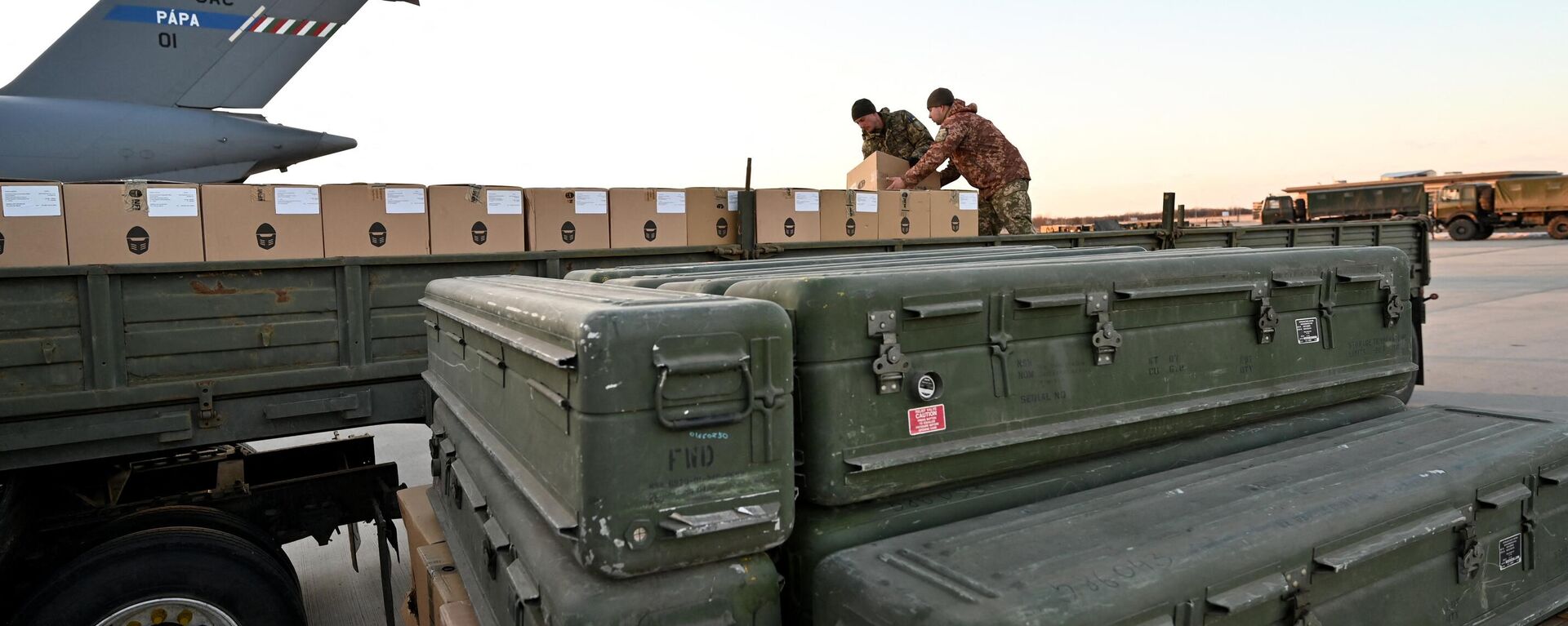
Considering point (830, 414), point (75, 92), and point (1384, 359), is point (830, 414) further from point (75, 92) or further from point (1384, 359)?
point (75, 92)

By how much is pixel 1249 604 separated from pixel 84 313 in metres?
4.06

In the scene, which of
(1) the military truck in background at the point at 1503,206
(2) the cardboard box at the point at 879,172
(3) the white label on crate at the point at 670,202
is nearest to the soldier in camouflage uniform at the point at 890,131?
(2) the cardboard box at the point at 879,172

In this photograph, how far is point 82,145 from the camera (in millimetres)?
6676

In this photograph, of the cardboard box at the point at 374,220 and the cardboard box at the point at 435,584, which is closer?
the cardboard box at the point at 435,584

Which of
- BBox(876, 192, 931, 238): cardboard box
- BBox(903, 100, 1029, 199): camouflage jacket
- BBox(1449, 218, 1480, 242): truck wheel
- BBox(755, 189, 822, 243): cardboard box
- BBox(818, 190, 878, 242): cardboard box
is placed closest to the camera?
BBox(755, 189, 822, 243): cardboard box

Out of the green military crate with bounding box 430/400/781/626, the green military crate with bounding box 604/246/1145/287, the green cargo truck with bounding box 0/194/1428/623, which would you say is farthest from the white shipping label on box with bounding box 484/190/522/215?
the green military crate with bounding box 430/400/781/626

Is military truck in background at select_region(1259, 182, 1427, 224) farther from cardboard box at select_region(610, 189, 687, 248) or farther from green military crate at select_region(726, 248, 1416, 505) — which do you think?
green military crate at select_region(726, 248, 1416, 505)

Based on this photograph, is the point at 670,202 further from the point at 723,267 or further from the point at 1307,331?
the point at 1307,331

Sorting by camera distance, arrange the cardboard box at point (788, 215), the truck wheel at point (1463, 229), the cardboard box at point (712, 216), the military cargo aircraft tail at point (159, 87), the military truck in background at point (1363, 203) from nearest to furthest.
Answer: the cardboard box at point (712, 216), the cardboard box at point (788, 215), the military cargo aircraft tail at point (159, 87), the military truck in background at point (1363, 203), the truck wheel at point (1463, 229)

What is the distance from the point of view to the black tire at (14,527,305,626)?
3283mm

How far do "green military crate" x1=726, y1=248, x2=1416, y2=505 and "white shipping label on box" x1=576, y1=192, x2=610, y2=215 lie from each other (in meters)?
2.66

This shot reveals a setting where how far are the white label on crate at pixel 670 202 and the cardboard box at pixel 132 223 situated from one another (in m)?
2.13

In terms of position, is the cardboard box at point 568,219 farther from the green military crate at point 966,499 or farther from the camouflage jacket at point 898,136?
the camouflage jacket at point 898,136

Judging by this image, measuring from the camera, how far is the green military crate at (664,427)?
1.85m
